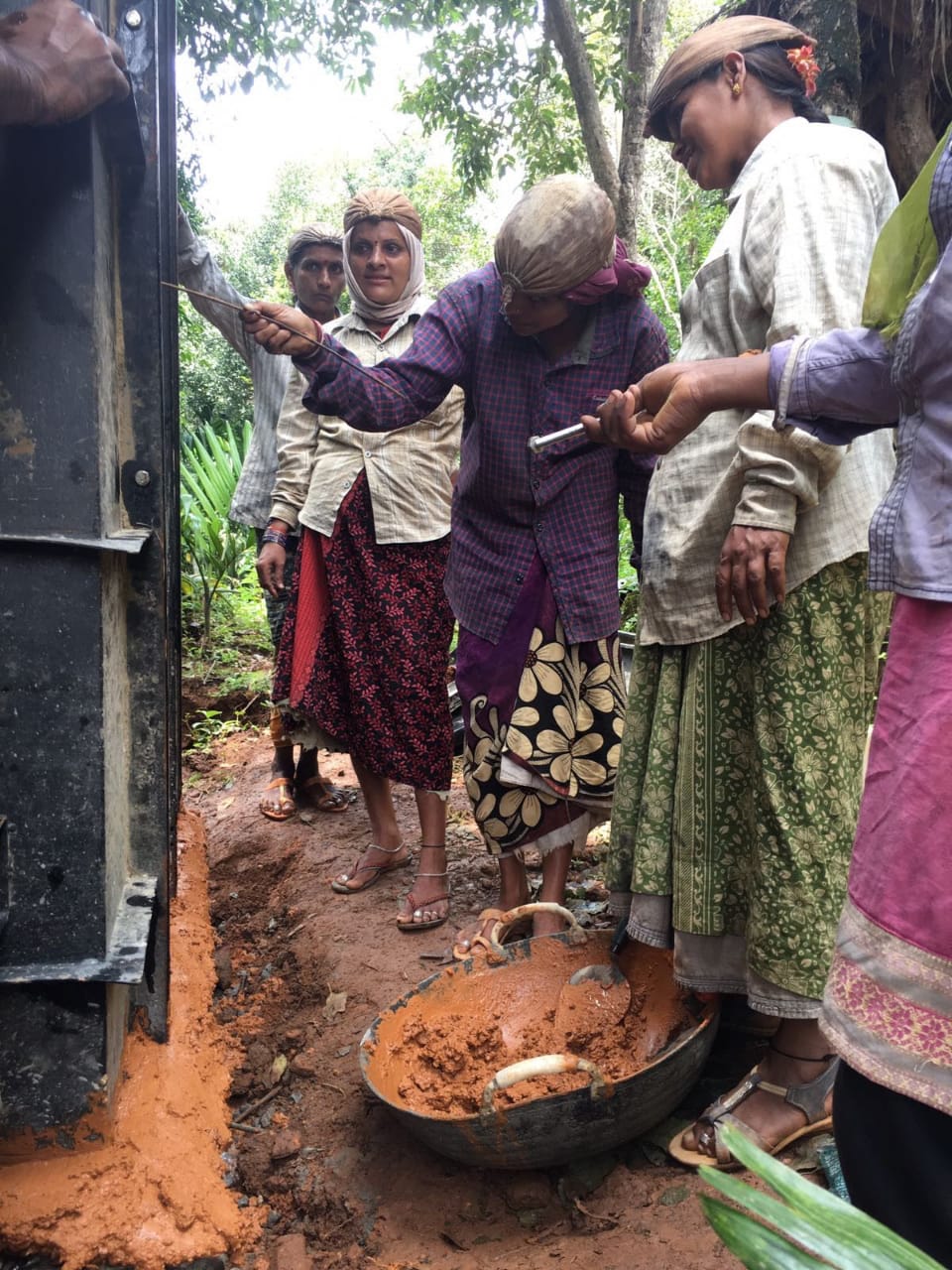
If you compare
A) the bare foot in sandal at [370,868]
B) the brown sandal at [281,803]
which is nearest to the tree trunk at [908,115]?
the bare foot in sandal at [370,868]

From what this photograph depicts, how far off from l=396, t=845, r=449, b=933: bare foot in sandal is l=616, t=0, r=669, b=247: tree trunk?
4088 millimetres

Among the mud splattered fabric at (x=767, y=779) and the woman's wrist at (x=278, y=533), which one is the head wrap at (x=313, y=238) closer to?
the woman's wrist at (x=278, y=533)

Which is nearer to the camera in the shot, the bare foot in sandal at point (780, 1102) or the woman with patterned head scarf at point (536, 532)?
the bare foot in sandal at point (780, 1102)

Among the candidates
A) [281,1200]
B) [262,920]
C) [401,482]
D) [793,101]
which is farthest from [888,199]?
[262,920]

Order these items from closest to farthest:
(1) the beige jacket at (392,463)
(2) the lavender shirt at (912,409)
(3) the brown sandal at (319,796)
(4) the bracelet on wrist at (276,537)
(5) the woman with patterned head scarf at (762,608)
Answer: (2) the lavender shirt at (912,409), (5) the woman with patterned head scarf at (762,608), (1) the beige jacket at (392,463), (4) the bracelet on wrist at (276,537), (3) the brown sandal at (319,796)

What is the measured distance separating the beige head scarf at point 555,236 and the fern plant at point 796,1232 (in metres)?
2.03

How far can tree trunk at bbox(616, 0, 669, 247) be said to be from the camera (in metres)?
5.87

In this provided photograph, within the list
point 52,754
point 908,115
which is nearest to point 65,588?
point 52,754

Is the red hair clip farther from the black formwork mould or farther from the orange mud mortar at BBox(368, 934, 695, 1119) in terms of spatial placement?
the orange mud mortar at BBox(368, 934, 695, 1119)

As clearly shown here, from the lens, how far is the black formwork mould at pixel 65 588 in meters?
1.57

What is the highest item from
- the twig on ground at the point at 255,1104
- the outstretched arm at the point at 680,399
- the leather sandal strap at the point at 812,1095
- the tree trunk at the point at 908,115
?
the tree trunk at the point at 908,115

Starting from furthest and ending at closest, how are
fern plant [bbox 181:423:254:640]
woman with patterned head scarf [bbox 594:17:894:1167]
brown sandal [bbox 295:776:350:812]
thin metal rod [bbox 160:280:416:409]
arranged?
fern plant [bbox 181:423:254:640] < brown sandal [bbox 295:776:350:812] < thin metal rod [bbox 160:280:416:409] < woman with patterned head scarf [bbox 594:17:894:1167]

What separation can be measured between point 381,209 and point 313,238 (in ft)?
2.52

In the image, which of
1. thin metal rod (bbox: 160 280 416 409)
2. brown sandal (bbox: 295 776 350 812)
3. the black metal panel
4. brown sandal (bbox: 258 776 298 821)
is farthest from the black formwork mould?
brown sandal (bbox: 295 776 350 812)
